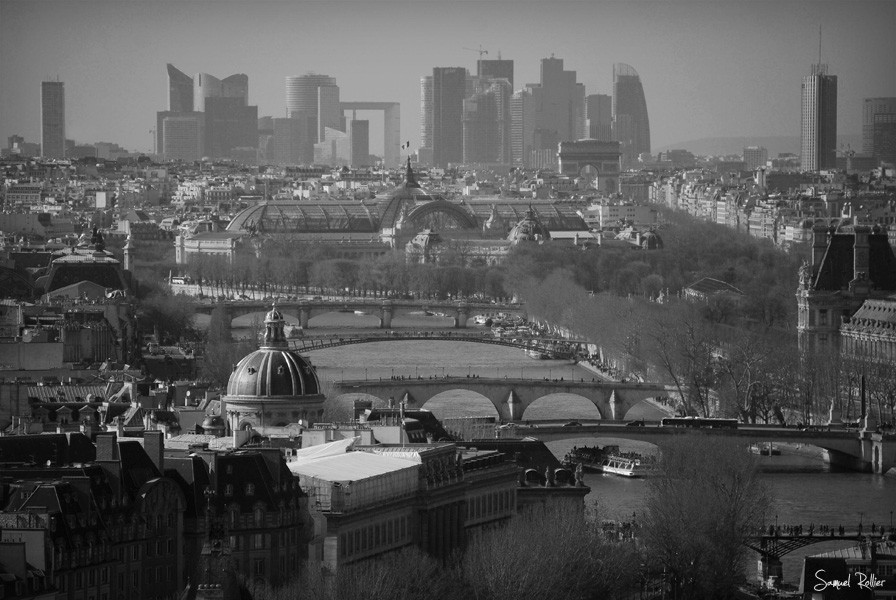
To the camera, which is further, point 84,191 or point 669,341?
point 84,191

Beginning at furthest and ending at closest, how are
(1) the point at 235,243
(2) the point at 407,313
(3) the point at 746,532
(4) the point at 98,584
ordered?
(1) the point at 235,243 < (2) the point at 407,313 < (3) the point at 746,532 < (4) the point at 98,584

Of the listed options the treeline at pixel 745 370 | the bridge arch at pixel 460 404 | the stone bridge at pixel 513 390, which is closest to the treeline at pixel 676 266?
the treeline at pixel 745 370

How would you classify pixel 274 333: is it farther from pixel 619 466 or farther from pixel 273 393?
pixel 619 466

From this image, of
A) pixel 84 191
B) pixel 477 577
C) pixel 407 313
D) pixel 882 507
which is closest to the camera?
A: pixel 477 577

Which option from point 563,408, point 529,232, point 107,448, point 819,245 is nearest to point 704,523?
point 107,448

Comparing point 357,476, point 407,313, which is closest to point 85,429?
point 357,476

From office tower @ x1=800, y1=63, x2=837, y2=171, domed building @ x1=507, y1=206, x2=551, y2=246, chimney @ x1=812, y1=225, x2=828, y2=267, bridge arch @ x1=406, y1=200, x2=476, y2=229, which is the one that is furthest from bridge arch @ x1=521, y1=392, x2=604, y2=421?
office tower @ x1=800, y1=63, x2=837, y2=171

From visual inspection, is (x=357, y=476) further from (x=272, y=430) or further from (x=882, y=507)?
(x=882, y=507)
